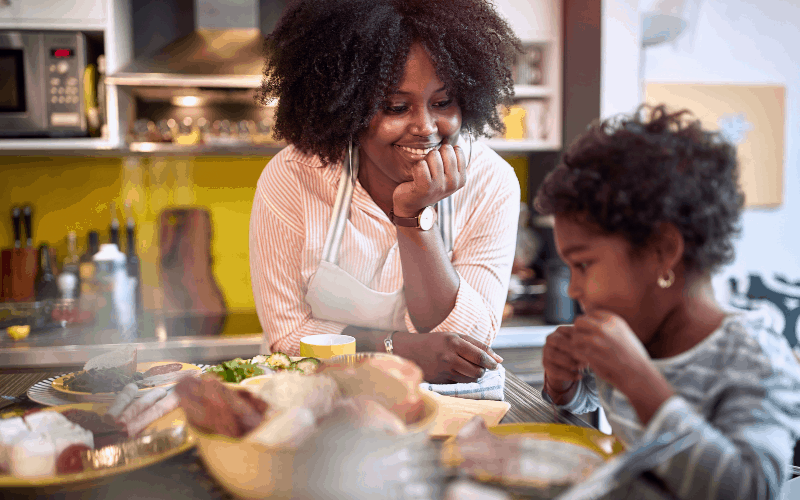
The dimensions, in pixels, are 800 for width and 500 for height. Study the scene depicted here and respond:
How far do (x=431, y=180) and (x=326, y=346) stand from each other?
0.40 m

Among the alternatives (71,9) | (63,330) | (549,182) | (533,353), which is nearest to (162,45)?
(71,9)

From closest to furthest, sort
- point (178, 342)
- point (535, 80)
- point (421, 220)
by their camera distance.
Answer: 1. point (421, 220)
2. point (178, 342)
3. point (535, 80)

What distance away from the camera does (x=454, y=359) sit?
39.3 inches

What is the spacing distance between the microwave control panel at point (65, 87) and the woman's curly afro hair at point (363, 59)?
1464mm

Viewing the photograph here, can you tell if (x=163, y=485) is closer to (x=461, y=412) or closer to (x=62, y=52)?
(x=461, y=412)

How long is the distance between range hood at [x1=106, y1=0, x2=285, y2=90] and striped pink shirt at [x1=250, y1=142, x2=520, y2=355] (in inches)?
51.1

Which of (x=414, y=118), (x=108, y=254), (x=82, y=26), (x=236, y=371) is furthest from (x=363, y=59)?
(x=108, y=254)

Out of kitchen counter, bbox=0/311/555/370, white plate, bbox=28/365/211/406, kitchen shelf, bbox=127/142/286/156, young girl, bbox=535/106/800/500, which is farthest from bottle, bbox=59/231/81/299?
young girl, bbox=535/106/800/500

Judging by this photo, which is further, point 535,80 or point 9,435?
point 535,80

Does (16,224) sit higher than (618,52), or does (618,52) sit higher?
(618,52)

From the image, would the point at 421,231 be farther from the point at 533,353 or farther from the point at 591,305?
the point at 533,353

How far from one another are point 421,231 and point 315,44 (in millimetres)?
477

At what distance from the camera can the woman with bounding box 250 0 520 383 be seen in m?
1.22

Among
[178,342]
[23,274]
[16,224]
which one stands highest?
[16,224]
